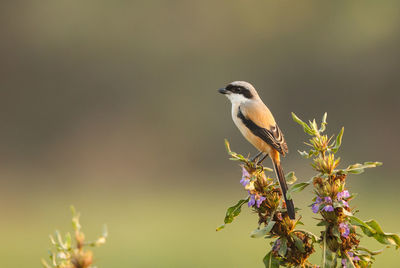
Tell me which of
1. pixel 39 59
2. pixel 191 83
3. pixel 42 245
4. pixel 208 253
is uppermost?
pixel 39 59

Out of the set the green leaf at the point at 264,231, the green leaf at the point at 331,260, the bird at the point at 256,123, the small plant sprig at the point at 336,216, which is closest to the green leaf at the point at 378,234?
the small plant sprig at the point at 336,216

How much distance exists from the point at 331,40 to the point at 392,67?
2.45m

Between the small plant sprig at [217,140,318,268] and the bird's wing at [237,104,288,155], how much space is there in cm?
194

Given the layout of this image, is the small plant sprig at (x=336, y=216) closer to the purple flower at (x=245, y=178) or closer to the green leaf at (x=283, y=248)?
the green leaf at (x=283, y=248)

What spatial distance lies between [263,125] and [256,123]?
0.20ft

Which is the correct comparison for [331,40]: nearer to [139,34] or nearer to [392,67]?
[392,67]

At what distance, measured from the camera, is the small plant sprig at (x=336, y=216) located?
1788 millimetres

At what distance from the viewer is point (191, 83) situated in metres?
22.8

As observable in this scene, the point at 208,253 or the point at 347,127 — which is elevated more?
the point at 347,127

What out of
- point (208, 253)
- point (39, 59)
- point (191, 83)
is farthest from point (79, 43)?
point (208, 253)

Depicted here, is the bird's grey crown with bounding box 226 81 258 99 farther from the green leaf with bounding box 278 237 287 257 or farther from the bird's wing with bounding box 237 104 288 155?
the green leaf with bounding box 278 237 287 257

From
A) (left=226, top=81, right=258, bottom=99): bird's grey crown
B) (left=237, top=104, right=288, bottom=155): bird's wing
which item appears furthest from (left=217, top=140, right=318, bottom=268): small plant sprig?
(left=226, top=81, right=258, bottom=99): bird's grey crown

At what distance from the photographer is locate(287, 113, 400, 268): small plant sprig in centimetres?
179

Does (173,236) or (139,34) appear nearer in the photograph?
(173,236)
